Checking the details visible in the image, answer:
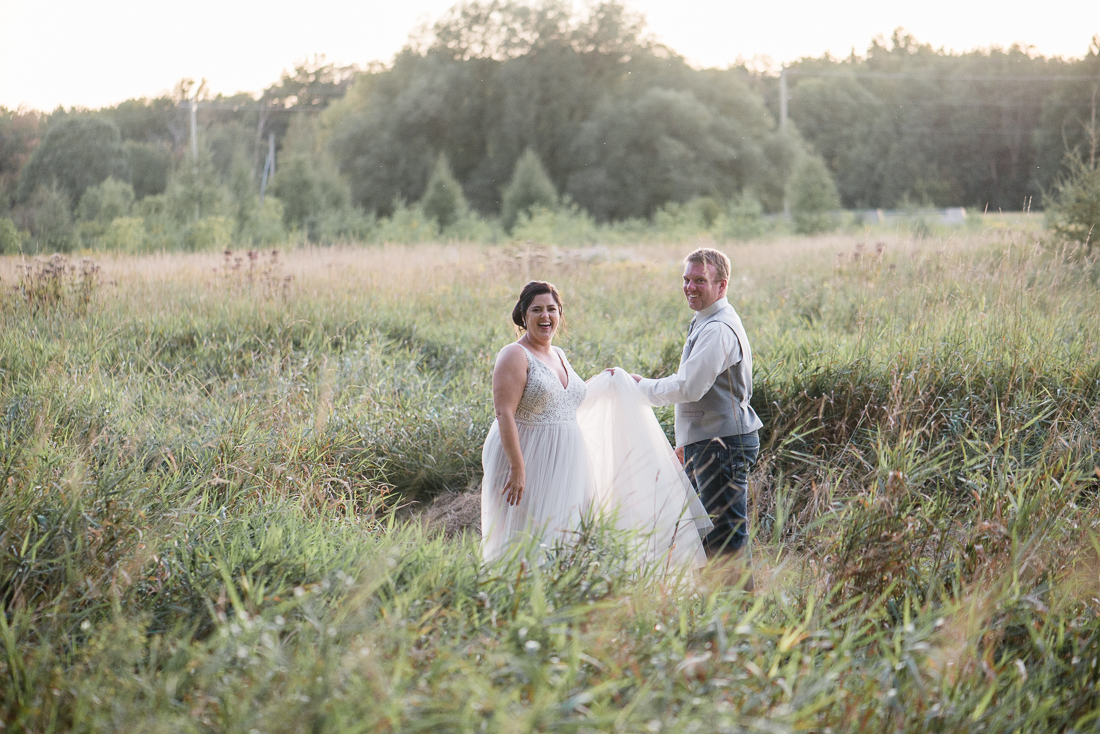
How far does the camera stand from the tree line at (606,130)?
103ft

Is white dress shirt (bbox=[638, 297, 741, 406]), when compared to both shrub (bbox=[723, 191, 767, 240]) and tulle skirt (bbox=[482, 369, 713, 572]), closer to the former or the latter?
tulle skirt (bbox=[482, 369, 713, 572])

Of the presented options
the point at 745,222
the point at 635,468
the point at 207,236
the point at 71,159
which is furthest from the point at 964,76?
the point at 635,468

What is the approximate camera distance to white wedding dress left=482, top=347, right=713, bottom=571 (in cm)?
401

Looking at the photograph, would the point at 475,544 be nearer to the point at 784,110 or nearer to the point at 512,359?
the point at 512,359

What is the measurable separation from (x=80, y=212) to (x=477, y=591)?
10.2 m

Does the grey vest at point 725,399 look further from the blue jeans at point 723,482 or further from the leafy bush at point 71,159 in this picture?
the leafy bush at point 71,159

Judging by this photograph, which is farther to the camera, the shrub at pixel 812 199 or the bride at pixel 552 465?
the shrub at pixel 812 199

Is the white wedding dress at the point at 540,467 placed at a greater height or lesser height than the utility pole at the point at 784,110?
lesser

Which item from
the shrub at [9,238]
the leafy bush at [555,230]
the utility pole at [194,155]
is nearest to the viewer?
the shrub at [9,238]

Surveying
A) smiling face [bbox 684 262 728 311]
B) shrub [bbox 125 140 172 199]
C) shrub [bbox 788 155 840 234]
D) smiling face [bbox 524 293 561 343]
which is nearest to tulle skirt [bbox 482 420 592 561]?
smiling face [bbox 524 293 561 343]

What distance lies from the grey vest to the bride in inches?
10.6

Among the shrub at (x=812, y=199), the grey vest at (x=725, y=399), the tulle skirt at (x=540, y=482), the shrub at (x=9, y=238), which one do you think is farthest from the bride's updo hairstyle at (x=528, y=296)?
the shrub at (x=812, y=199)

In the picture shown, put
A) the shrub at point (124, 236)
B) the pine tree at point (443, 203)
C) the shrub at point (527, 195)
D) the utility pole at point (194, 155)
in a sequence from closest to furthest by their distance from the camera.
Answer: the shrub at point (124, 236), the utility pole at point (194, 155), the pine tree at point (443, 203), the shrub at point (527, 195)

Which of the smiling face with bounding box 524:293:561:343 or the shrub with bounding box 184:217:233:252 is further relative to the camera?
the shrub with bounding box 184:217:233:252
